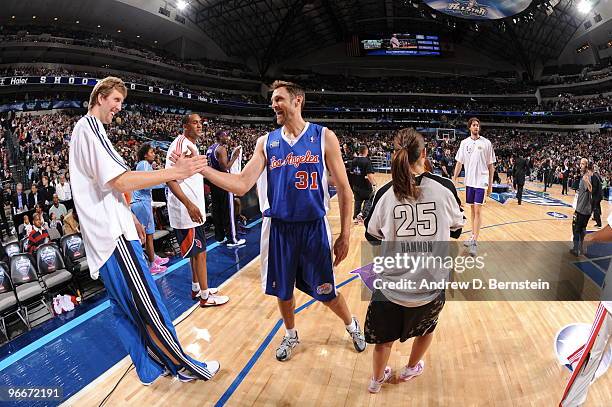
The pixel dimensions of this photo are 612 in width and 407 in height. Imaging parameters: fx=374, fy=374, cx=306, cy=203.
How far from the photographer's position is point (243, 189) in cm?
230

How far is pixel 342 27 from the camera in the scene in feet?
127

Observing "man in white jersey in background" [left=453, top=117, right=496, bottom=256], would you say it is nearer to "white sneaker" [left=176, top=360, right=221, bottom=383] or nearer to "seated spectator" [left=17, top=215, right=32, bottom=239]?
"white sneaker" [left=176, top=360, right=221, bottom=383]

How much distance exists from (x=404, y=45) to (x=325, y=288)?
42854mm

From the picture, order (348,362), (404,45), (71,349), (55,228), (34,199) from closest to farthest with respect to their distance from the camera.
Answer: (348,362)
(71,349)
(55,228)
(34,199)
(404,45)

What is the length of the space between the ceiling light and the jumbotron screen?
14.3 metres

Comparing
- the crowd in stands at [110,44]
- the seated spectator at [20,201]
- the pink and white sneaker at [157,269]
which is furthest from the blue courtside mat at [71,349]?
the crowd in stands at [110,44]

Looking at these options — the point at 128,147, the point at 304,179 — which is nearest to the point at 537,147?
the point at 128,147

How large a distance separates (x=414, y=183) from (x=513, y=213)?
347 inches

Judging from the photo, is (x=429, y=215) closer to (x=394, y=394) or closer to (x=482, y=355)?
(x=394, y=394)

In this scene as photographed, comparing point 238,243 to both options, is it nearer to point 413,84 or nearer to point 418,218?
point 418,218

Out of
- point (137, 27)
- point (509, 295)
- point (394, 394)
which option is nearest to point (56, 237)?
point (394, 394)

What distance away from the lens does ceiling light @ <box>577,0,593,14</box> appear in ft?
87.9

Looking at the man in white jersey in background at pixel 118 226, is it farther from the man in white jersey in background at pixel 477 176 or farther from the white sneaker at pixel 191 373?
the man in white jersey in background at pixel 477 176

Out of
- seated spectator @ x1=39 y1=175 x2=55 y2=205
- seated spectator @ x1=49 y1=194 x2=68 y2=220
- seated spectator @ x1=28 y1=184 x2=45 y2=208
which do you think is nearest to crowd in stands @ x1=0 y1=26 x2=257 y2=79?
seated spectator @ x1=39 y1=175 x2=55 y2=205
